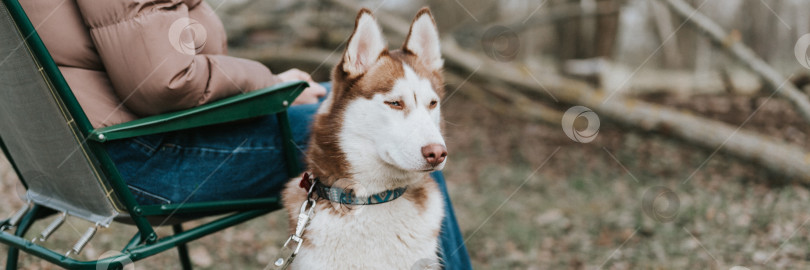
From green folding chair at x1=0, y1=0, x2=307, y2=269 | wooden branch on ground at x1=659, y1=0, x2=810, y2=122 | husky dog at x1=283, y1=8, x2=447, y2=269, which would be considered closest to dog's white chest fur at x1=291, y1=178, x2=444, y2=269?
husky dog at x1=283, y1=8, x2=447, y2=269

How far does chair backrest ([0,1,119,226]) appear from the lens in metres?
1.87

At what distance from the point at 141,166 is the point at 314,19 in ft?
26.4

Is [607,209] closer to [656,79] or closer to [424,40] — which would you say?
[424,40]

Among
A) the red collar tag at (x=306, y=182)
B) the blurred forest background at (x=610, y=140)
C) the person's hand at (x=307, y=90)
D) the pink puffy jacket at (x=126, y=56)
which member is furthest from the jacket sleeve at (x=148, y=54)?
the blurred forest background at (x=610, y=140)

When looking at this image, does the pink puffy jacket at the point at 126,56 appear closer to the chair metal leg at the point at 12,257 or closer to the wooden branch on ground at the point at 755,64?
the chair metal leg at the point at 12,257

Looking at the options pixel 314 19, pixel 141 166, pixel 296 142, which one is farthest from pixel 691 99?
pixel 141 166

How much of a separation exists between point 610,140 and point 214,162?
6.89m

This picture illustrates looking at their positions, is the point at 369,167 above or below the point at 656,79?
below

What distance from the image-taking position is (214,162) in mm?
2344

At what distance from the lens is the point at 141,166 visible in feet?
7.30

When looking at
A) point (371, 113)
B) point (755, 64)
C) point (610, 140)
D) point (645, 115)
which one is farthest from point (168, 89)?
point (610, 140)

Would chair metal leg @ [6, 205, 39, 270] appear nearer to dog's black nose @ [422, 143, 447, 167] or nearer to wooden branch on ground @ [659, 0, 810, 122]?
dog's black nose @ [422, 143, 447, 167]

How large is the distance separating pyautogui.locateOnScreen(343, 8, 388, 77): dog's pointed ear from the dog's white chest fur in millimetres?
540

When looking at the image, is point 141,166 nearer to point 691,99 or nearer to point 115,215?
point 115,215
